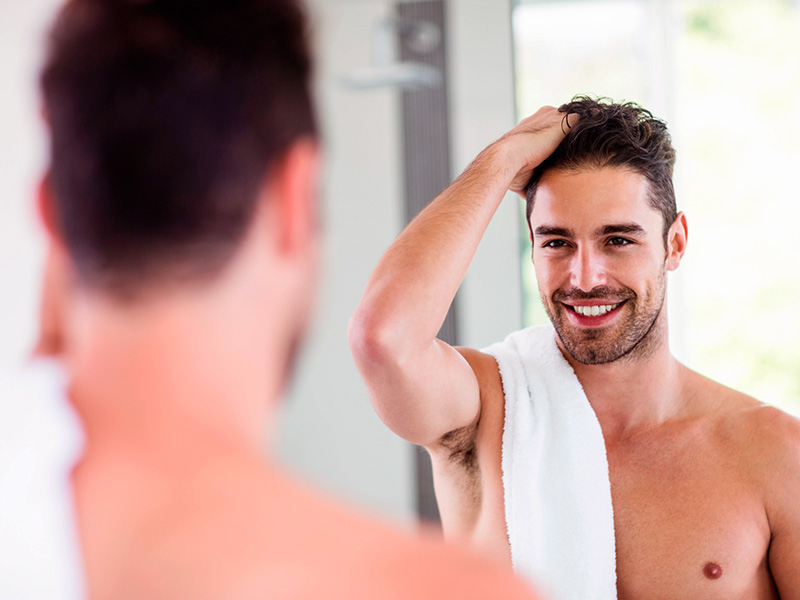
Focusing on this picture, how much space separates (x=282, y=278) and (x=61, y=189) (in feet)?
0.35

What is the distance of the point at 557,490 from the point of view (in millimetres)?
1089

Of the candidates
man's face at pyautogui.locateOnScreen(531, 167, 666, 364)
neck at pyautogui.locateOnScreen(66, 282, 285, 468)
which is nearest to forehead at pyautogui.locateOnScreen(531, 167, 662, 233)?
man's face at pyautogui.locateOnScreen(531, 167, 666, 364)

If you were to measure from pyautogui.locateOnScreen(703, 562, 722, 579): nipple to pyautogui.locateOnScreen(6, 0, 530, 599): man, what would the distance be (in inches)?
33.6

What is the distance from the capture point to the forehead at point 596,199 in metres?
1.12

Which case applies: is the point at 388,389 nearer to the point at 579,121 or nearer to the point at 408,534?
the point at 579,121

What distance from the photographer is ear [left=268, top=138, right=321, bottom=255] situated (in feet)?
1.18

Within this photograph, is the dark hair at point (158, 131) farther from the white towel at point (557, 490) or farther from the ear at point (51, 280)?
the white towel at point (557, 490)

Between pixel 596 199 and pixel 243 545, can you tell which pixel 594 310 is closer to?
pixel 596 199

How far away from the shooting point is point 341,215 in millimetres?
1866

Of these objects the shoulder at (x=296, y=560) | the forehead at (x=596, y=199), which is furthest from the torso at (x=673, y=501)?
the shoulder at (x=296, y=560)

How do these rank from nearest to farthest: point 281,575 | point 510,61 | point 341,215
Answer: point 281,575 < point 510,61 < point 341,215

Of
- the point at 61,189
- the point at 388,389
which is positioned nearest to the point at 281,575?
the point at 61,189

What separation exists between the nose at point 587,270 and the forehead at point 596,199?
4 cm

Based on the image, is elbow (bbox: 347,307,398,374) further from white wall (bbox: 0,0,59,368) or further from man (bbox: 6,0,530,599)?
man (bbox: 6,0,530,599)
